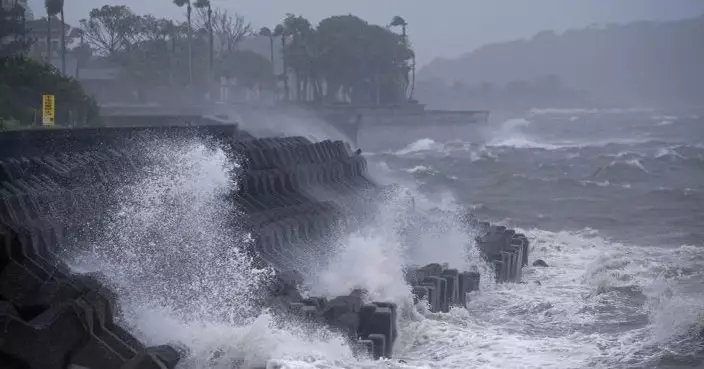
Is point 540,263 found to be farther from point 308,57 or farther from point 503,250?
point 308,57

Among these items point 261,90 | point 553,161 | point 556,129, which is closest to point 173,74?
point 261,90

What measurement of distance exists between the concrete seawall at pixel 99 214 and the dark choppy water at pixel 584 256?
951mm

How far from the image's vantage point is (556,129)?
98.6 meters

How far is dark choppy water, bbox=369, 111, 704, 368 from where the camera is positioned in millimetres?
13883

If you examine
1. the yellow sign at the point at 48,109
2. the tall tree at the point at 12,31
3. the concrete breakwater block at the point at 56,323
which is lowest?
the concrete breakwater block at the point at 56,323

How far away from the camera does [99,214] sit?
1440cm

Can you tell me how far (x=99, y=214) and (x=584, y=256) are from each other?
42.9ft

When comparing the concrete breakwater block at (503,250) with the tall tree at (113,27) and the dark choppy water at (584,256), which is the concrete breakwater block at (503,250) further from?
the tall tree at (113,27)

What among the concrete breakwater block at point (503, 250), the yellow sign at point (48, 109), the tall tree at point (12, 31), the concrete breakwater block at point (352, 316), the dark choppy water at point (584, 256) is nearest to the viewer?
the concrete breakwater block at point (352, 316)

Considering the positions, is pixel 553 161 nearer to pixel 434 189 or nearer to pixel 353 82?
Result: pixel 434 189

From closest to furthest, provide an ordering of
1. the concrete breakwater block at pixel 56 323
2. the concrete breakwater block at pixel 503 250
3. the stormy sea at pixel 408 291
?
the concrete breakwater block at pixel 56 323, the stormy sea at pixel 408 291, the concrete breakwater block at pixel 503 250

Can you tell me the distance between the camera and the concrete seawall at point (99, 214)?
9.86 metres

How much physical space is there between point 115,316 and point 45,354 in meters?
1.81

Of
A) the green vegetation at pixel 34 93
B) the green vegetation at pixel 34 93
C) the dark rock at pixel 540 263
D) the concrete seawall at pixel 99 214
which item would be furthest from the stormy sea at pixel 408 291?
the green vegetation at pixel 34 93
